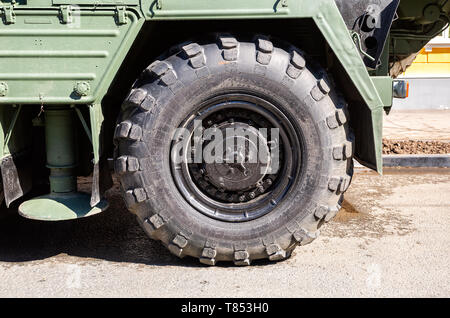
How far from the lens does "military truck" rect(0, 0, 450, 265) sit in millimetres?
3301

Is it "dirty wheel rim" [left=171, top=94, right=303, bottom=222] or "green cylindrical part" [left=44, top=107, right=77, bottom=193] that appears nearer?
"dirty wheel rim" [left=171, top=94, right=303, bottom=222]

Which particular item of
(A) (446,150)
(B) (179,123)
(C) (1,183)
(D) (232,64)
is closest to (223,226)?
(B) (179,123)

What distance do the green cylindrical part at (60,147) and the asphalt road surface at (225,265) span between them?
531mm

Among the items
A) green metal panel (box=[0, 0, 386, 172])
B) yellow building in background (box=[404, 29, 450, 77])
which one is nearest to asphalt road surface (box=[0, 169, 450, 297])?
green metal panel (box=[0, 0, 386, 172])

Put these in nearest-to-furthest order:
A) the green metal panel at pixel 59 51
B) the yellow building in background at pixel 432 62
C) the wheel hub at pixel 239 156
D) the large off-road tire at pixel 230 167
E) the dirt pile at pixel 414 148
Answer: the green metal panel at pixel 59 51
the large off-road tire at pixel 230 167
the wheel hub at pixel 239 156
the dirt pile at pixel 414 148
the yellow building in background at pixel 432 62

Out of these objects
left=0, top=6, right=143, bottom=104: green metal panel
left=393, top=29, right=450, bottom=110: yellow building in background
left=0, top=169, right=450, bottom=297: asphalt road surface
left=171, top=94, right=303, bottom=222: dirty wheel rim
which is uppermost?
left=0, top=6, right=143, bottom=104: green metal panel

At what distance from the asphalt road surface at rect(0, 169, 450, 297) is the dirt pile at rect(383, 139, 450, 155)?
7.18ft

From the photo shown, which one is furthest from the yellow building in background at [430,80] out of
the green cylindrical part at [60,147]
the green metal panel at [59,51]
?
the green metal panel at [59,51]

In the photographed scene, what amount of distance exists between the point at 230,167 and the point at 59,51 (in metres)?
1.23

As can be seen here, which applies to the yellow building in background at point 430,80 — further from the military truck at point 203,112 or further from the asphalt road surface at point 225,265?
the military truck at point 203,112

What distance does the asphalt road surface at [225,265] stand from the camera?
3.31m

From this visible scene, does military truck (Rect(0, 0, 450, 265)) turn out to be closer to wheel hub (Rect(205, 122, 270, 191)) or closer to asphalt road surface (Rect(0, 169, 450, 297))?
wheel hub (Rect(205, 122, 270, 191))

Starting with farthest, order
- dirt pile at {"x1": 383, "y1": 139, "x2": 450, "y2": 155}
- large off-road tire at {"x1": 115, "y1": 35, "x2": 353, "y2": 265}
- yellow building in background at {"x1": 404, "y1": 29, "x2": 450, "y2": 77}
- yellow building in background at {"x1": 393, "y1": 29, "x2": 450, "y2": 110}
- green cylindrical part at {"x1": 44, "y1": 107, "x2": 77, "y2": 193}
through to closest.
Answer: yellow building in background at {"x1": 404, "y1": 29, "x2": 450, "y2": 77}, yellow building in background at {"x1": 393, "y1": 29, "x2": 450, "y2": 110}, dirt pile at {"x1": 383, "y1": 139, "x2": 450, "y2": 155}, green cylindrical part at {"x1": 44, "y1": 107, "x2": 77, "y2": 193}, large off-road tire at {"x1": 115, "y1": 35, "x2": 353, "y2": 265}

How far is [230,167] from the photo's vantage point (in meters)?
3.52
